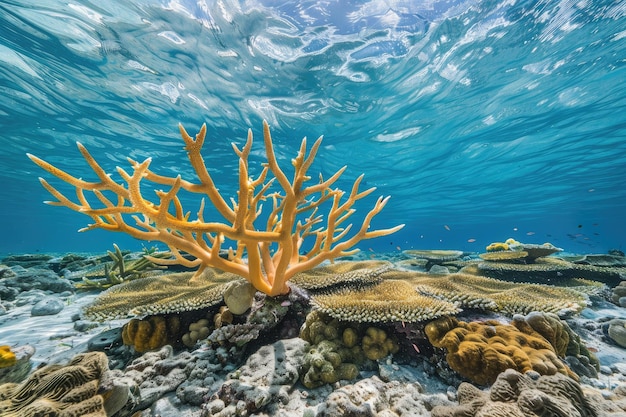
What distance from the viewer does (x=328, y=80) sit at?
10.7m

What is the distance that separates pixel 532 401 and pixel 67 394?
2.88m

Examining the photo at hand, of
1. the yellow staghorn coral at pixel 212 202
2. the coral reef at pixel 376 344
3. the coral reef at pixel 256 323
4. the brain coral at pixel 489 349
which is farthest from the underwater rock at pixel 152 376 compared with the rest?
the brain coral at pixel 489 349

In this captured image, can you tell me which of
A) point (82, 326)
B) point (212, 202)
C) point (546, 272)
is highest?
point (212, 202)

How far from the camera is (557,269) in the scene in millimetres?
4852

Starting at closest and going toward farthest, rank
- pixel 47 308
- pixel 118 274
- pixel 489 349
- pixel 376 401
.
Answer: pixel 376 401, pixel 489 349, pixel 47 308, pixel 118 274

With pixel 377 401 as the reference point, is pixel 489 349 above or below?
above

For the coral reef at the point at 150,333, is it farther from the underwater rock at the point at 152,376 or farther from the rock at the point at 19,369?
the rock at the point at 19,369

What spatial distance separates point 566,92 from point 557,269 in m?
12.0

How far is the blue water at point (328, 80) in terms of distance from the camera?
8031 millimetres

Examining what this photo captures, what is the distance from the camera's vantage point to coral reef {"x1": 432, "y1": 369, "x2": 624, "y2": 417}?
4.62 feet

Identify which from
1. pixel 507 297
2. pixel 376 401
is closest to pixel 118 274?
pixel 376 401

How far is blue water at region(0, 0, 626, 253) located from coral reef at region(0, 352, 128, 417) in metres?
9.80

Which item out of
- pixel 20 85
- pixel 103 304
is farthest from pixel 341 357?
pixel 20 85

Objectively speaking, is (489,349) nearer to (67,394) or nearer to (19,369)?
(67,394)
